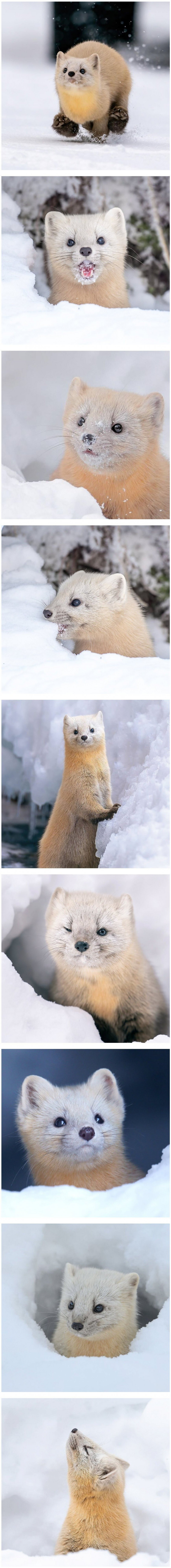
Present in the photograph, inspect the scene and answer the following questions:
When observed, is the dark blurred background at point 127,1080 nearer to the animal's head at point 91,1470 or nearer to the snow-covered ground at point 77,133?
the animal's head at point 91,1470

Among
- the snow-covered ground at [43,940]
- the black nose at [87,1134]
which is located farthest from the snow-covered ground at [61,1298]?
the snow-covered ground at [43,940]

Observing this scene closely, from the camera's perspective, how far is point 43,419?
3377 mm

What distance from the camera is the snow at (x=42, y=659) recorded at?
10.8 ft

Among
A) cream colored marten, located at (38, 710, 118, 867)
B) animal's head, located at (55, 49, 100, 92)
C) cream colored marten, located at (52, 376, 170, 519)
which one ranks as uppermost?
animal's head, located at (55, 49, 100, 92)

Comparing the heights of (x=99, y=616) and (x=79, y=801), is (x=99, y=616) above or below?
above

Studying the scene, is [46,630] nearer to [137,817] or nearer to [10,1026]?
[137,817]

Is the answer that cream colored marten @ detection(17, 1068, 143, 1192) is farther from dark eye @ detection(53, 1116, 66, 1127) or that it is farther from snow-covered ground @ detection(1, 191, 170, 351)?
snow-covered ground @ detection(1, 191, 170, 351)

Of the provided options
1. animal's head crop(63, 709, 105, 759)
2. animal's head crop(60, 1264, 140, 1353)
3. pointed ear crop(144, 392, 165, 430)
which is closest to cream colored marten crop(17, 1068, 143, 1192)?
animal's head crop(60, 1264, 140, 1353)

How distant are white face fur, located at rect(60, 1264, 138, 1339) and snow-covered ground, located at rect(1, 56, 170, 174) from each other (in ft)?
11.0

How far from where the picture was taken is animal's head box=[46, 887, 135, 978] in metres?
3.33

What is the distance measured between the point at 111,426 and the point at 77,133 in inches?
35.5

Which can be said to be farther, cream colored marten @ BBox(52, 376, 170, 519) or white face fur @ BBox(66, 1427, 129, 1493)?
cream colored marten @ BBox(52, 376, 170, 519)

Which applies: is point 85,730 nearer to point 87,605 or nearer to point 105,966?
point 87,605

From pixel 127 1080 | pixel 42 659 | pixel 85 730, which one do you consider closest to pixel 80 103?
pixel 42 659
